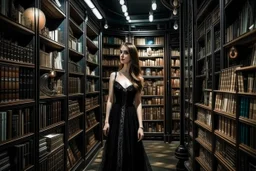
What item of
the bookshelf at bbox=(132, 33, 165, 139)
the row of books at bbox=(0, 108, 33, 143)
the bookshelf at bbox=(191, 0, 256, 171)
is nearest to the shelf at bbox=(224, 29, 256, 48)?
the bookshelf at bbox=(191, 0, 256, 171)

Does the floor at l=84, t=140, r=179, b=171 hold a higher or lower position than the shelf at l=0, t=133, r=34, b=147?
lower

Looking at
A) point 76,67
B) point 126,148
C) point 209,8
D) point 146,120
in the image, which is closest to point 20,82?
point 126,148

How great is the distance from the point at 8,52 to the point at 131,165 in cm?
152

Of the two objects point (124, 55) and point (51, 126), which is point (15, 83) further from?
point (124, 55)

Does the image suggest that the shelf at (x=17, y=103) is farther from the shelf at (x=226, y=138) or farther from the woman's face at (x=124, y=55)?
the shelf at (x=226, y=138)

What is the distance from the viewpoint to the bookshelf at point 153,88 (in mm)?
5637

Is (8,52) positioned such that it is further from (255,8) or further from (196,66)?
(196,66)

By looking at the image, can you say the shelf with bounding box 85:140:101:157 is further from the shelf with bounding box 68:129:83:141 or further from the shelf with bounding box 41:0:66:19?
the shelf with bounding box 41:0:66:19

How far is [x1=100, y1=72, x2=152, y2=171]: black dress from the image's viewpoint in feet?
7.33

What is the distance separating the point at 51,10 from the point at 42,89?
958mm

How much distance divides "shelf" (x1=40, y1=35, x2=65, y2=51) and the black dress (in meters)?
0.83

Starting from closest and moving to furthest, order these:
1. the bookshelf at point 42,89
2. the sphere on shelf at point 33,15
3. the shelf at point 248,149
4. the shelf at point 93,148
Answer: the shelf at point 248,149 < the bookshelf at point 42,89 < the sphere on shelf at point 33,15 < the shelf at point 93,148

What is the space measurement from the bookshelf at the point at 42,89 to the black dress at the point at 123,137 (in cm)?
67

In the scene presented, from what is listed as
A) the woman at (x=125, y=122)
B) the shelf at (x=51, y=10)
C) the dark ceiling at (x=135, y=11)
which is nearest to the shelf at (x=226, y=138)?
the woman at (x=125, y=122)
